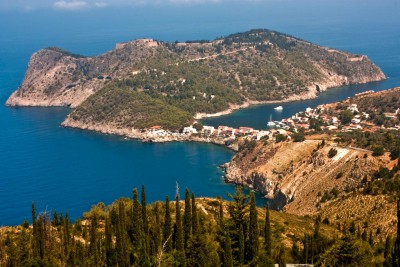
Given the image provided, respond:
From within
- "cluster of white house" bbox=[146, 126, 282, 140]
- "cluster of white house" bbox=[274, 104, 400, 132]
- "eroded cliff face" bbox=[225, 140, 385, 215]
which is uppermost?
"cluster of white house" bbox=[274, 104, 400, 132]

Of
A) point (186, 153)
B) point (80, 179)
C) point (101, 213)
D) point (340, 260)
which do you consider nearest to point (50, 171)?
point (80, 179)

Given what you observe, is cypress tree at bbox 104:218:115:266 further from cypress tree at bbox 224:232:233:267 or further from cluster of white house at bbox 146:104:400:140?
cluster of white house at bbox 146:104:400:140

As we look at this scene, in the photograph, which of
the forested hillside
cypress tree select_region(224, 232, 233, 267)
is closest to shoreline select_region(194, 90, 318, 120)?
the forested hillside

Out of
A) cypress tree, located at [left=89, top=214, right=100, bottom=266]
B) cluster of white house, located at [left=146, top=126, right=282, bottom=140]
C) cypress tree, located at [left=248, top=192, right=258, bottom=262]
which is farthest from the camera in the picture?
cluster of white house, located at [left=146, top=126, right=282, bottom=140]

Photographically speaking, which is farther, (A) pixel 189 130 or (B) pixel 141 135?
(B) pixel 141 135

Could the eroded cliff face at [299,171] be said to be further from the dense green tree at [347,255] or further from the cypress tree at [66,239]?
the dense green tree at [347,255]

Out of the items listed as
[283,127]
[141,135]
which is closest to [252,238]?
[283,127]

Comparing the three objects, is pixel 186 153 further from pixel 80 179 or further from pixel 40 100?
pixel 40 100

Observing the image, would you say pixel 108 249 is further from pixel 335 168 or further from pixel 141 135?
pixel 141 135
